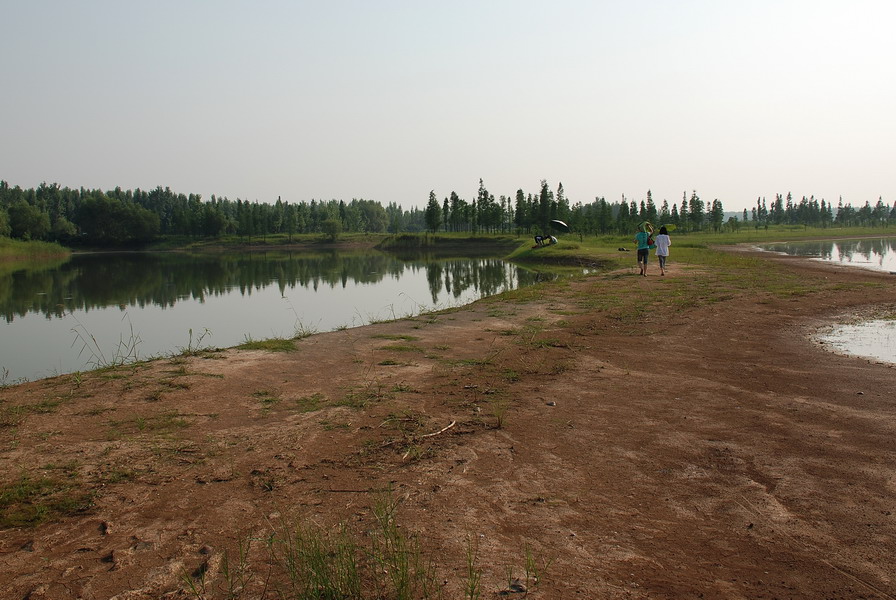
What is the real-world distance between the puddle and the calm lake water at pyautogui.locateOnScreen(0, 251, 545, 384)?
36.0 ft

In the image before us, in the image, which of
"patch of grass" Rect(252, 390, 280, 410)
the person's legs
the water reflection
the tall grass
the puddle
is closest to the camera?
"patch of grass" Rect(252, 390, 280, 410)

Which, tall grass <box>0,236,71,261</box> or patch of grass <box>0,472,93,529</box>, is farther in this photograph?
tall grass <box>0,236,71,261</box>

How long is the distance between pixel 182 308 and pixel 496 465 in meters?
22.4

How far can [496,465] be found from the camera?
524cm

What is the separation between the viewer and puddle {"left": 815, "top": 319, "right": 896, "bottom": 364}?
9.62 meters

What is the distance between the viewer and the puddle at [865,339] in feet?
31.6

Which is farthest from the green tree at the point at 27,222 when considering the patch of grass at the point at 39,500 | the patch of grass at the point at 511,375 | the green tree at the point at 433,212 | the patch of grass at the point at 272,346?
the patch of grass at the point at 39,500

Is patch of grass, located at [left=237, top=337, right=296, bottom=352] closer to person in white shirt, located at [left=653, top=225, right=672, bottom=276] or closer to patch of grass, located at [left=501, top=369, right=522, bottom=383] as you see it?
patch of grass, located at [left=501, top=369, right=522, bottom=383]

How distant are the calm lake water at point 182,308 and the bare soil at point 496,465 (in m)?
4.24

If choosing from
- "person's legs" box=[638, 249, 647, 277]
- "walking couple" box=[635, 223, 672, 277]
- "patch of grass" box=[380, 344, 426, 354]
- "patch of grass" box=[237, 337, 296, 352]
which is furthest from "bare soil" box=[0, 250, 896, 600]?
Result: "person's legs" box=[638, 249, 647, 277]

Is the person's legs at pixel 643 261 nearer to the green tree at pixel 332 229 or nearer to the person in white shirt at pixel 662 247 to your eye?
the person in white shirt at pixel 662 247

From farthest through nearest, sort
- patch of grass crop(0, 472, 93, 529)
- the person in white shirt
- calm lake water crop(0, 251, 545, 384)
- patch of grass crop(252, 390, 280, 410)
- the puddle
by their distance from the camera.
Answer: the person in white shirt
calm lake water crop(0, 251, 545, 384)
the puddle
patch of grass crop(252, 390, 280, 410)
patch of grass crop(0, 472, 93, 529)

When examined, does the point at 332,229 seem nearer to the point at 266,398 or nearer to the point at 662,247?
the point at 662,247

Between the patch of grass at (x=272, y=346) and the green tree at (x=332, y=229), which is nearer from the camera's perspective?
the patch of grass at (x=272, y=346)
